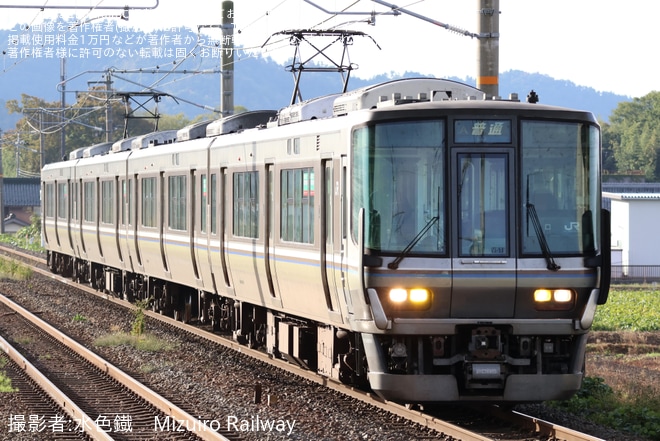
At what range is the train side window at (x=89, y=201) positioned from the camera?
87.9ft

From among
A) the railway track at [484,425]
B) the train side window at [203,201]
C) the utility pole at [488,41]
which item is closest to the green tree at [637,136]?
the train side window at [203,201]

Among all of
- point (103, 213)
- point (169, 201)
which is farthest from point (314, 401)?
point (103, 213)

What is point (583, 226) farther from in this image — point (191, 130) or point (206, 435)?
point (191, 130)

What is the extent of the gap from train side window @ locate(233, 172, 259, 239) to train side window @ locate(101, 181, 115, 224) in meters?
9.23

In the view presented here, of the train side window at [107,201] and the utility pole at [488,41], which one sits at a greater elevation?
the utility pole at [488,41]

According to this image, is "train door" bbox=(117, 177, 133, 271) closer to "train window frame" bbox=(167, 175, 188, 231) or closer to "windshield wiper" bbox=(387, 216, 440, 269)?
"train window frame" bbox=(167, 175, 188, 231)

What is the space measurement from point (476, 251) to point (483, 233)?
6.5 inches

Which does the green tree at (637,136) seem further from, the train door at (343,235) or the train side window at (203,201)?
the train door at (343,235)

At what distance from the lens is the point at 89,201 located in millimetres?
27484

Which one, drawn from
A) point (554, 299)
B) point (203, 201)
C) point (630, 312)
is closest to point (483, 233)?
point (554, 299)

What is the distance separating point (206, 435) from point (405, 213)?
2.51 metres

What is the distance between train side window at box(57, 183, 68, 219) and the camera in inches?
1218

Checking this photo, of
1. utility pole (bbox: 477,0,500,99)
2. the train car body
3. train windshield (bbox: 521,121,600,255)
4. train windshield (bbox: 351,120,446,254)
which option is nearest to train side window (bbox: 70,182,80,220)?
utility pole (bbox: 477,0,500,99)

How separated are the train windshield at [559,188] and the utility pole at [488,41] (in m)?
3.22
